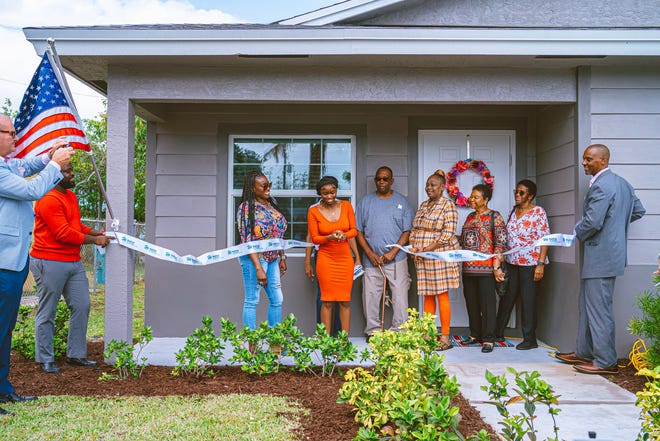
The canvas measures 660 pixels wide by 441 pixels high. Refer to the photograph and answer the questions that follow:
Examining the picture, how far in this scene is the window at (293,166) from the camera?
22.2 feet

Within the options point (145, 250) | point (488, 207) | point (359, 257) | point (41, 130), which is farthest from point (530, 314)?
point (41, 130)

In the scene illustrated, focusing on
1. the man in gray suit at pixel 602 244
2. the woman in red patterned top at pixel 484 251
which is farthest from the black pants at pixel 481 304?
the man in gray suit at pixel 602 244

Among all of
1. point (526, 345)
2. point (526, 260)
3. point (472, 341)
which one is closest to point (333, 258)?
point (472, 341)

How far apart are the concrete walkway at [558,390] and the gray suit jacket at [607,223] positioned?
1009 millimetres

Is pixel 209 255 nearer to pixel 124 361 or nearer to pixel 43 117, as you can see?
pixel 124 361

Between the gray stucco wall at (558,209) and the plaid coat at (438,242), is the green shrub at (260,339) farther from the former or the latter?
the gray stucco wall at (558,209)

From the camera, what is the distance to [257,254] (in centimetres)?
525

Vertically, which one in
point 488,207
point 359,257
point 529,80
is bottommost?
point 359,257

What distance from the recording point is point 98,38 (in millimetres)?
4879

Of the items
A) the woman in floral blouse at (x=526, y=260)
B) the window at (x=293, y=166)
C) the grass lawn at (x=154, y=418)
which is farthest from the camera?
the window at (x=293, y=166)

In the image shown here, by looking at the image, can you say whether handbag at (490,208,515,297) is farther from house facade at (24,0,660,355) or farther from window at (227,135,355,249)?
window at (227,135,355,249)

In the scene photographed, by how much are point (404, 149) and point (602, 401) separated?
355 centimetres

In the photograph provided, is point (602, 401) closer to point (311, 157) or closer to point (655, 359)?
point (655, 359)

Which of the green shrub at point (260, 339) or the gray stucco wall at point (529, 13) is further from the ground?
the gray stucco wall at point (529, 13)
